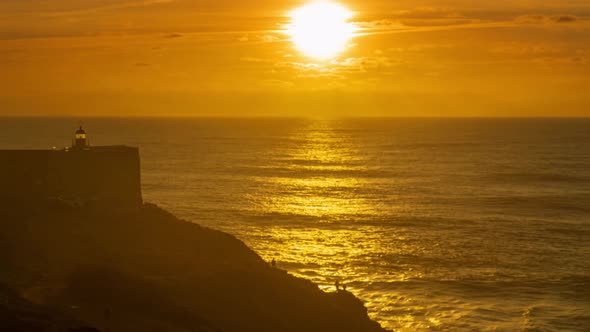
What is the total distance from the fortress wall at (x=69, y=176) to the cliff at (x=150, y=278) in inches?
71.9

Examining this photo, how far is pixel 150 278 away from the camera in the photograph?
1478 inches

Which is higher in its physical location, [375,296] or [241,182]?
[241,182]

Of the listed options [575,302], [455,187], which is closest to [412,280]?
[575,302]

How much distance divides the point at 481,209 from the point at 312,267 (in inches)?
1469

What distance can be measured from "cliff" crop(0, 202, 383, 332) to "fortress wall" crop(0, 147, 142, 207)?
183 centimetres

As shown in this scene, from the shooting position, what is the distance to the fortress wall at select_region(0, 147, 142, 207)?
→ 4734 cm

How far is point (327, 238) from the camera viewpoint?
72125 millimetres

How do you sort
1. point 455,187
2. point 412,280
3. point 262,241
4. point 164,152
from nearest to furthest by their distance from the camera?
point 412,280 → point 262,241 → point 455,187 → point 164,152

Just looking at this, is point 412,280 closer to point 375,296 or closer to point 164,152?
point 375,296

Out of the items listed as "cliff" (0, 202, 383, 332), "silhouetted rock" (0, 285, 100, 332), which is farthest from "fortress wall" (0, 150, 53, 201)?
"silhouetted rock" (0, 285, 100, 332)

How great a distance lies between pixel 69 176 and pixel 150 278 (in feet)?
42.6

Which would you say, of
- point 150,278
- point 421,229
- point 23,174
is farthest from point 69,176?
point 421,229

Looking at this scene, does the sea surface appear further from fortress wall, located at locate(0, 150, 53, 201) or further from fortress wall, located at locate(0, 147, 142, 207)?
fortress wall, located at locate(0, 150, 53, 201)

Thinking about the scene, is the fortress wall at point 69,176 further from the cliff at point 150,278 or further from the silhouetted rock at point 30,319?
the silhouetted rock at point 30,319
